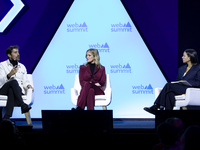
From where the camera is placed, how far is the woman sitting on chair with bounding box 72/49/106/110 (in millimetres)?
4324

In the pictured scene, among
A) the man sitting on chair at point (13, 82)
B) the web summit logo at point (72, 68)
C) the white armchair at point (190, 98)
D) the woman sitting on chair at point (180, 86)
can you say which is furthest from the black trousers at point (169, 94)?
the web summit logo at point (72, 68)

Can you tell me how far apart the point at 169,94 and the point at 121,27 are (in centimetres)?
197

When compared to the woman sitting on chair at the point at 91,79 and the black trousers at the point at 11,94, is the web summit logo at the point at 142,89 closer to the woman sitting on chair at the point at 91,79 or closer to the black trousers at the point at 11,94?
the woman sitting on chair at the point at 91,79

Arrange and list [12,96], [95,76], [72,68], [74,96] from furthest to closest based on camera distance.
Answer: [72,68]
[95,76]
[74,96]
[12,96]

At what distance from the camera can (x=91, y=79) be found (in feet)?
15.7

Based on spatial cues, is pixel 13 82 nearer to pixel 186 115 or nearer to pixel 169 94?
pixel 169 94

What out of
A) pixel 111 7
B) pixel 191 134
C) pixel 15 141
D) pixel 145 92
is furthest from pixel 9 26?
pixel 191 134

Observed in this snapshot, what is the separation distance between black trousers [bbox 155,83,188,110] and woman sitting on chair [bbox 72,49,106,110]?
98 centimetres

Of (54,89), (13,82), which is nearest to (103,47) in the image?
(54,89)

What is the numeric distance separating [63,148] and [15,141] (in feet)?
2.37

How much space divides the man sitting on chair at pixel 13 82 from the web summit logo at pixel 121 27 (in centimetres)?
202

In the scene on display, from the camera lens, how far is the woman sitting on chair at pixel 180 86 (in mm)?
4176

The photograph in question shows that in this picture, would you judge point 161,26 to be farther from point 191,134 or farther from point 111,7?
point 191,134

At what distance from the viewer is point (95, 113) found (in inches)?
101
